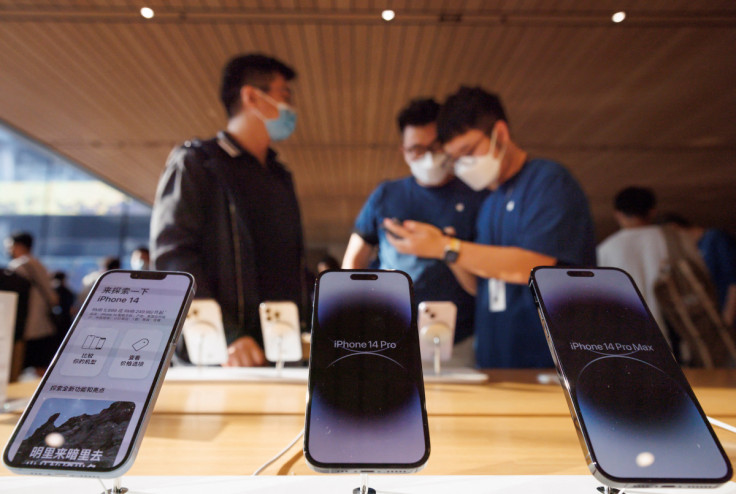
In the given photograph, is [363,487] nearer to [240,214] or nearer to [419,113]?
[240,214]

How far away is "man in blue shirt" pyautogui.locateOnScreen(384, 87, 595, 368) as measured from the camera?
1.87 meters

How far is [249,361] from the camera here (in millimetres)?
1496

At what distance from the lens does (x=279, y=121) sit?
2287 mm

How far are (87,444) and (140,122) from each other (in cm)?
336

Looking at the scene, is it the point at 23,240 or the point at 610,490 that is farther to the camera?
the point at 23,240

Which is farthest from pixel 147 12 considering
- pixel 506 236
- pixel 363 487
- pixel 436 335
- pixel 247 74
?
pixel 363 487

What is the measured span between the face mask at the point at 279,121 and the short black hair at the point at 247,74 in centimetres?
11

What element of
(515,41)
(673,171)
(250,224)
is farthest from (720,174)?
(250,224)

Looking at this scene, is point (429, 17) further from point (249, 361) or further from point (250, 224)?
point (249, 361)

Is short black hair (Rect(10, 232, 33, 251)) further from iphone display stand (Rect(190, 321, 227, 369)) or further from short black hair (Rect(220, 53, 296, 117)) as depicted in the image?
iphone display stand (Rect(190, 321, 227, 369))

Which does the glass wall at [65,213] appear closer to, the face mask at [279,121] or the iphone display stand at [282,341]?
the face mask at [279,121]

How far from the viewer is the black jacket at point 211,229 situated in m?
1.72

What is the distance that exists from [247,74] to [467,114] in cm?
117

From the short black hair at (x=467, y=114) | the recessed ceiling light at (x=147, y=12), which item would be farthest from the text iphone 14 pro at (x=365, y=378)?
the recessed ceiling light at (x=147, y=12)
